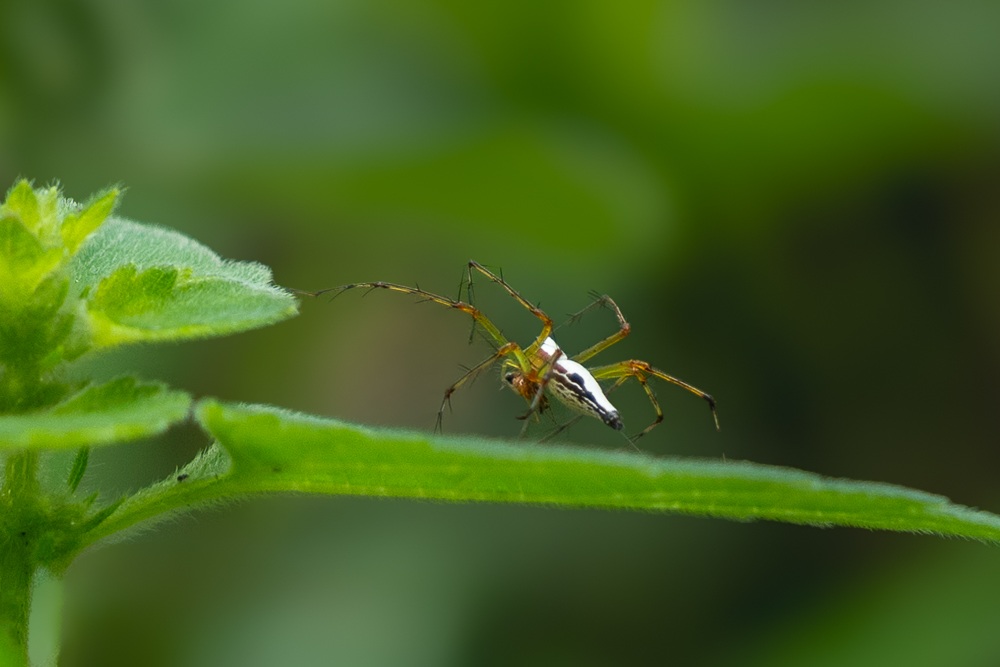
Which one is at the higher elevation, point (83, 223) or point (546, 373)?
point (83, 223)

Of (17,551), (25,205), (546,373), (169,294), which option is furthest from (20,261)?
(546,373)

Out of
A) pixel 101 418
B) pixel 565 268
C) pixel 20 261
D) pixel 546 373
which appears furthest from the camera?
pixel 565 268

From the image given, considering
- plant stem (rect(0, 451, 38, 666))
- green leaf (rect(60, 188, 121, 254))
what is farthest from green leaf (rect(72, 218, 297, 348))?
plant stem (rect(0, 451, 38, 666))

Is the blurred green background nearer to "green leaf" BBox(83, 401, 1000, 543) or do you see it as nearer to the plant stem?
the plant stem

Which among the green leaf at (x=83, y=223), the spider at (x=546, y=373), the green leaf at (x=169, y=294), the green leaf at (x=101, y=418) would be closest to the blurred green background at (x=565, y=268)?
the spider at (x=546, y=373)

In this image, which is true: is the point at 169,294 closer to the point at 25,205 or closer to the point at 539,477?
the point at 25,205

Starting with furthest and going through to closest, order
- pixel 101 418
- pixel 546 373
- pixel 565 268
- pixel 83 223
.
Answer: pixel 565 268 < pixel 546 373 < pixel 83 223 < pixel 101 418

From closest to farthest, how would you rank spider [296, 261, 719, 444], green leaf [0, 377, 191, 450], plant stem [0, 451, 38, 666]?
green leaf [0, 377, 191, 450]
plant stem [0, 451, 38, 666]
spider [296, 261, 719, 444]
